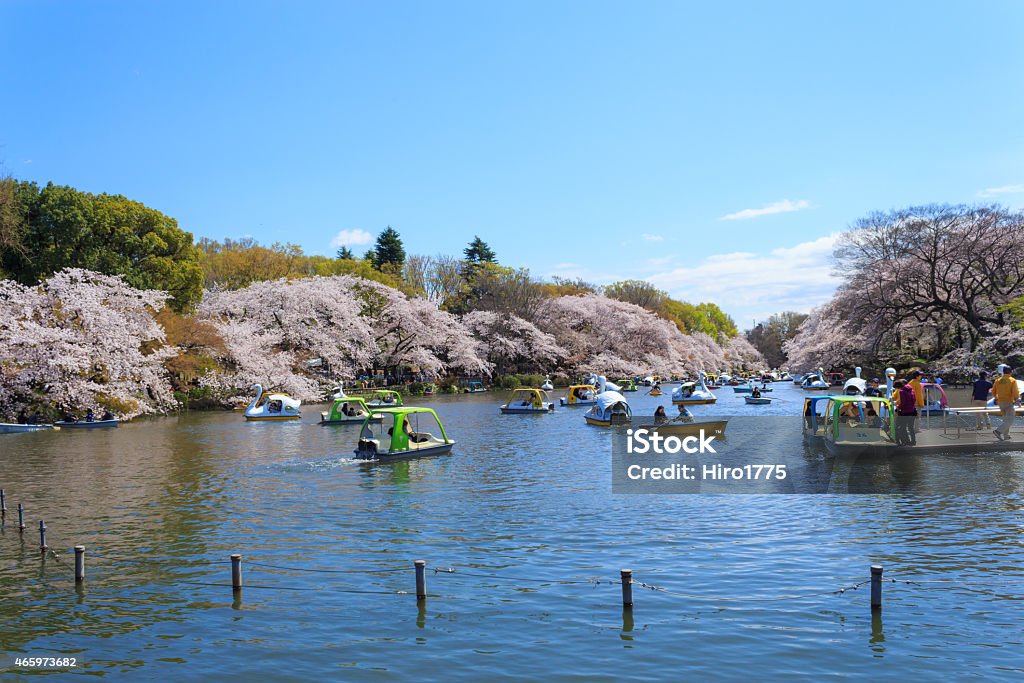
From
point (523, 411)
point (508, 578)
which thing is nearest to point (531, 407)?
point (523, 411)

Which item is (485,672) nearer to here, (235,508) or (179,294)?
(235,508)

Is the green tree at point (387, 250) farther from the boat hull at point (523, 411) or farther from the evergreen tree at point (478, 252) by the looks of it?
the boat hull at point (523, 411)

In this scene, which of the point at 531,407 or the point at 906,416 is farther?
the point at 531,407

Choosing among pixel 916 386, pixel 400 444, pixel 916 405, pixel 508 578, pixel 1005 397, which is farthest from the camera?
pixel 400 444

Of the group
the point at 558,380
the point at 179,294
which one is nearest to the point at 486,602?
the point at 179,294

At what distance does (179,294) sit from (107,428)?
21.2 meters

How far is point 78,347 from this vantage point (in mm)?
44156

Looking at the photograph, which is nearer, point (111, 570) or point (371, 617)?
point (371, 617)

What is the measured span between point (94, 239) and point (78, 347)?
14.7m

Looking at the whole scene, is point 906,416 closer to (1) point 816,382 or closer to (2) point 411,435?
(2) point 411,435

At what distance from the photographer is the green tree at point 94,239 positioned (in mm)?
54000

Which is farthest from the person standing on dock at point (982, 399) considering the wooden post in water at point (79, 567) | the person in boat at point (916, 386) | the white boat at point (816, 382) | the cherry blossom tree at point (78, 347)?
the white boat at point (816, 382)

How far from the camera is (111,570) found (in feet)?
49.6

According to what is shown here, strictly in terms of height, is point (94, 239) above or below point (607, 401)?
above
